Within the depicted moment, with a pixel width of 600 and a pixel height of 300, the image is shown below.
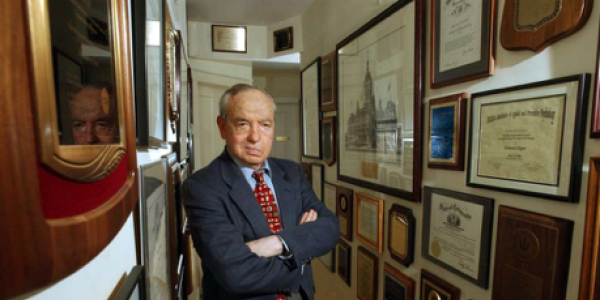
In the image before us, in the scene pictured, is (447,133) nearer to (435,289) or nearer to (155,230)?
(435,289)

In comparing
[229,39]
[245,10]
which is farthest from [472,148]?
[229,39]

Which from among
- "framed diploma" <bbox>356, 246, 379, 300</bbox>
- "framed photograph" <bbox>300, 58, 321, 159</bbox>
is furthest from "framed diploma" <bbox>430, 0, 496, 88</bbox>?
"framed photograph" <bbox>300, 58, 321, 159</bbox>

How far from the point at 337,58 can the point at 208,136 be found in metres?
2.44

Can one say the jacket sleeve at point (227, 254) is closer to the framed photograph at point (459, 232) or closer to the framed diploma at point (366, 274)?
the framed photograph at point (459, 232)

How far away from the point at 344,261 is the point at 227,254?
5.15ft

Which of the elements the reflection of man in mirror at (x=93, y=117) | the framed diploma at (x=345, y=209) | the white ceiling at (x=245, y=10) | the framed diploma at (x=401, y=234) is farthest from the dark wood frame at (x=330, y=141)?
the reflection of man in mirror at (x=93, y=117)

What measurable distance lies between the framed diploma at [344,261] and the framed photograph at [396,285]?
1.58 ft

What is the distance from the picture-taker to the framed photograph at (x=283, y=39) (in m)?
3.23

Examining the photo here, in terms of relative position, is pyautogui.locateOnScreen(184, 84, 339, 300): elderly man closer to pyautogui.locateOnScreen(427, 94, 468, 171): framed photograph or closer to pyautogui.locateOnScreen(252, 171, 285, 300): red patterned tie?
pyautogui.locateOnScreen(252, 171, 285, 300): red patterned tie

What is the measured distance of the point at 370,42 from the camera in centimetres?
179

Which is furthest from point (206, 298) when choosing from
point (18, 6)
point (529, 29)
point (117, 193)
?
point (529, 29)

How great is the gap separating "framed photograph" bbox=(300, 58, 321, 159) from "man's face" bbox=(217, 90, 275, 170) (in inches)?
58.8

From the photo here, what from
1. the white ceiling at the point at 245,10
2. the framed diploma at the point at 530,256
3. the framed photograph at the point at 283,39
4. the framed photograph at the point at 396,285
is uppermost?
the white ceiling at the point at 245,10

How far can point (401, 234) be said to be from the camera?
156 centimetres
